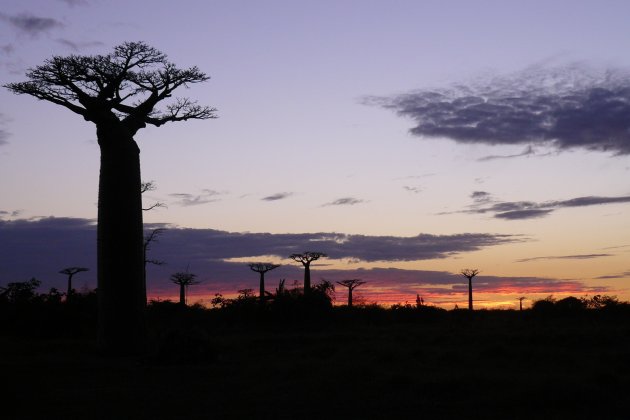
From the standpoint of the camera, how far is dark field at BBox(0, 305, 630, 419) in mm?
7059

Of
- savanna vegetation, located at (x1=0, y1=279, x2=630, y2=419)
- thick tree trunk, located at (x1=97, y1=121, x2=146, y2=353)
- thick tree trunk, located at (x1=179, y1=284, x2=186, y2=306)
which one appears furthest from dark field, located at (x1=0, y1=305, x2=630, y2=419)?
thick tree trunk, located at (x1=179, y1=284, x2=186, y2=306)

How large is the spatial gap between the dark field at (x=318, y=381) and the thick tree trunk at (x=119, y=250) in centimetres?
58

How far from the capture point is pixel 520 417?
6.59 meters

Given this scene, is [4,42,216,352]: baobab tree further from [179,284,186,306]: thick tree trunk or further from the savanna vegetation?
[179,284,186,306]: thick tree trunk

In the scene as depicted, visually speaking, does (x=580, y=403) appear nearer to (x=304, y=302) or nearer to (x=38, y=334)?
(x=38, y=334)

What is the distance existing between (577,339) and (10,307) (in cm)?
1542

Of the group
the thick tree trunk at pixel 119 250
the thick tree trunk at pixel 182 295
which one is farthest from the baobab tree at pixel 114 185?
the thick tree trunk at pixel 182 295

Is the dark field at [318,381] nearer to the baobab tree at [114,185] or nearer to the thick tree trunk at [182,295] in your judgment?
the baobab tree at [114,185]

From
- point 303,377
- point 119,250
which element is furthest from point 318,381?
point 119,250

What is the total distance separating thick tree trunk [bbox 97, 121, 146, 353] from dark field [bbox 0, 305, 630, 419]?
58 centimetres

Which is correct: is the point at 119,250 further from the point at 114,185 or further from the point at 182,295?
the point at 182,295

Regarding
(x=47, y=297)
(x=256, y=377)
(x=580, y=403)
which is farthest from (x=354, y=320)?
(x=580, y=403)

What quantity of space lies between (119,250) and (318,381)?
18.1 feet

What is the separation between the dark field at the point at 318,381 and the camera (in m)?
7.06
